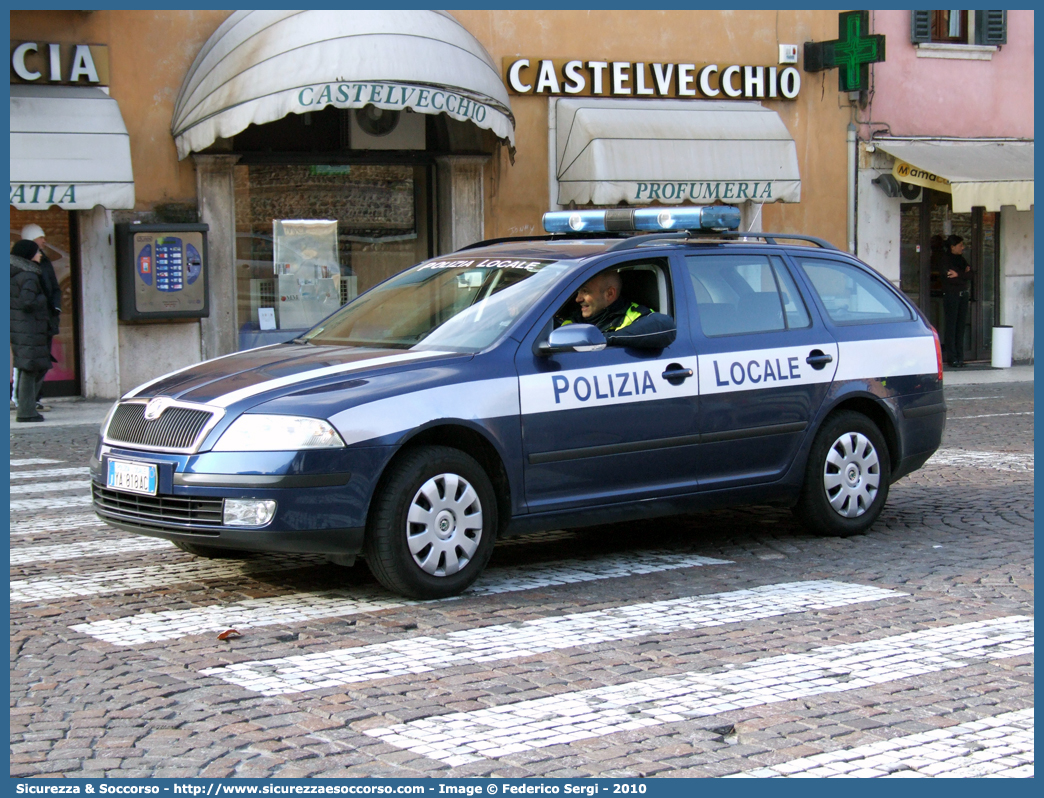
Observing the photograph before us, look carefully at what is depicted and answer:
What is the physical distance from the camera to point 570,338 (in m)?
6.61

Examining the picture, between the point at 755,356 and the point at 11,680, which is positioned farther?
the point at 755,356

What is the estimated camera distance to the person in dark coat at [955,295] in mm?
21203

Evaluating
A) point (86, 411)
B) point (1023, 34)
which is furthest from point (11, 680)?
point (1023, 34)

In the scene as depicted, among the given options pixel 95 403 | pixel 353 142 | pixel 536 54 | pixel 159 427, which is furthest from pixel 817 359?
pixel 536 54

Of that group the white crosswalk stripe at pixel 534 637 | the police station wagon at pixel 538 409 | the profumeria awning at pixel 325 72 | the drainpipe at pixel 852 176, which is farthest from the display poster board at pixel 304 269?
the white crosswalk stripe at pixel 534 637

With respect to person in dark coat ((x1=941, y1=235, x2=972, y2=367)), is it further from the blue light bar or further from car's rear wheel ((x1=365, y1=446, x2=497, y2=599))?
car's rear wheel ((x1=365, y1=446, x2=497, y2=599))

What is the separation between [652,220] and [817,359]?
1.20 meters

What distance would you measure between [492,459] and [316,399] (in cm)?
94

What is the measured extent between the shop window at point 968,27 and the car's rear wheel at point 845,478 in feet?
51.4

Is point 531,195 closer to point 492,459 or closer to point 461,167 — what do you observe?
point 461,167

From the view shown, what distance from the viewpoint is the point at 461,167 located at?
60.8ft

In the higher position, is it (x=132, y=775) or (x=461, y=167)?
(x=461, y=167)

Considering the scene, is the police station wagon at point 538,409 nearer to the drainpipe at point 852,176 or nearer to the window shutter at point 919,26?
the drainpipe at point 852,176

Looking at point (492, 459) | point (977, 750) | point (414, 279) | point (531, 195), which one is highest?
point (531, 195)
